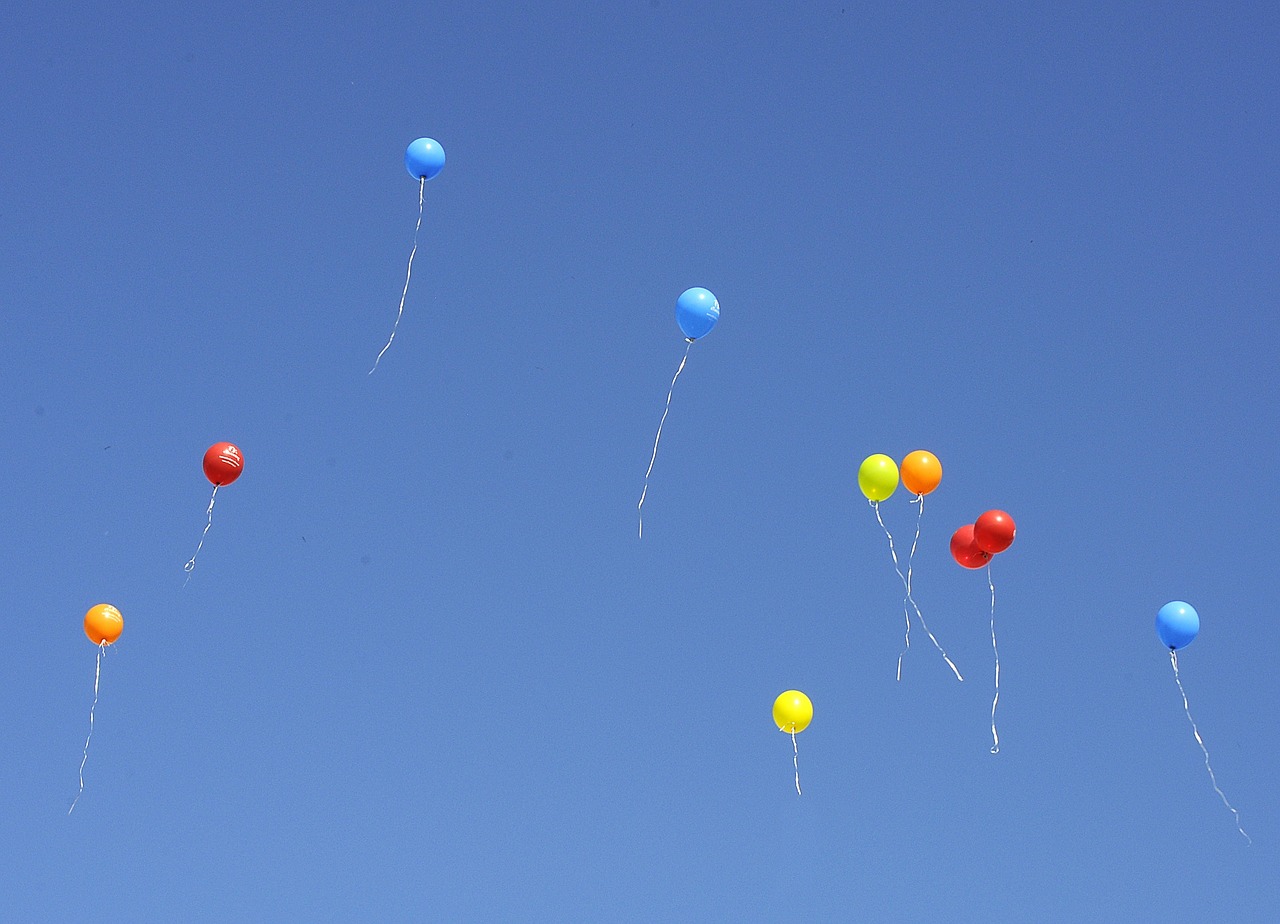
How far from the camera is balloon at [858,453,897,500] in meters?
16.7

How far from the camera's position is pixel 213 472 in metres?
17.7

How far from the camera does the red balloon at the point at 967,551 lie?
55.3ft

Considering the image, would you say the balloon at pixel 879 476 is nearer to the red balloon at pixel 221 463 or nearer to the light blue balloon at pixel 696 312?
the light blue balloon at pixel 696 312

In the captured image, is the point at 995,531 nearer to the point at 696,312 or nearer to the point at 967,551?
the point at 967,551

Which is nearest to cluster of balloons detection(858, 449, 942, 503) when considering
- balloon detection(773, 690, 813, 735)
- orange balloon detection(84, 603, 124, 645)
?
balloon detection(773, 690, 813, 735)

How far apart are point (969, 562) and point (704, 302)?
362 centimetres

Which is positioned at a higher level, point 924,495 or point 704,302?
point 704,302

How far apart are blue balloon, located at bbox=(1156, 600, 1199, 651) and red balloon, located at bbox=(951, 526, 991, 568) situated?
1.72 meters

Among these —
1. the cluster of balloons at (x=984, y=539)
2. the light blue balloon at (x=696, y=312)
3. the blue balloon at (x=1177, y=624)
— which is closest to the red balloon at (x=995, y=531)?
the cluster of balloons at (x=984, y=539)

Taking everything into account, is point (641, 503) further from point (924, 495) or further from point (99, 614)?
point (99, 614)

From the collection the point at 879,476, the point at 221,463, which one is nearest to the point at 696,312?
the point at 879,476

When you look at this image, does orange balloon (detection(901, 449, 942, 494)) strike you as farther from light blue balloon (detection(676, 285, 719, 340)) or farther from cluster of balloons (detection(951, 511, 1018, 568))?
light blue balloon (detection(676, 285, 719, 340))

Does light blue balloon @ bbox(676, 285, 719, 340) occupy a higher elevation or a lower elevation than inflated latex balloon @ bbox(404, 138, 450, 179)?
lower

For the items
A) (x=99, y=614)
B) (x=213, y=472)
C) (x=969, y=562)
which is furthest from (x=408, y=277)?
(x=969, y=562)
